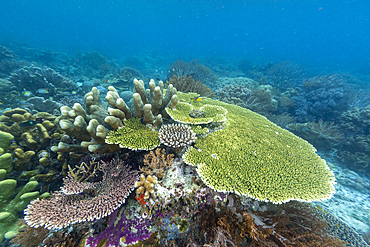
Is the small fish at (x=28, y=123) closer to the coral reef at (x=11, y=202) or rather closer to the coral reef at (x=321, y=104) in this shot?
the coral reef at (x=11, y=202)

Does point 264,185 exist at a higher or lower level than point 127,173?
higher

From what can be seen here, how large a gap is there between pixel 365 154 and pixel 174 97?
10653 millimetres

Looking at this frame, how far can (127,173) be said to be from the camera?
2.94m

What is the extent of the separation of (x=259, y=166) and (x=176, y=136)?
77.9 inches

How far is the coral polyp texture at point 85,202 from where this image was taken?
2.31m

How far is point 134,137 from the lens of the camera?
322 cm

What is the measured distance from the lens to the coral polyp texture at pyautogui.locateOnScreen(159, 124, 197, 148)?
3101mm

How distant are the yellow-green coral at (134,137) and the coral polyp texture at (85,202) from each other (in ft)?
1.62

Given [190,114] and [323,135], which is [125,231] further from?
[323,135]

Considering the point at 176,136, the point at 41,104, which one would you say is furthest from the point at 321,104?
the point at 41,104

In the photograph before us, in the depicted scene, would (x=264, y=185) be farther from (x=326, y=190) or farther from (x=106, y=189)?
(x=106, y=189)

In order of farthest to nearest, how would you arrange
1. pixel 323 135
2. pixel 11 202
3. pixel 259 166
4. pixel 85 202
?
1. pixel 323 135
2. pixel 259 166
3. pixel 11 202
4. pixel 85 202

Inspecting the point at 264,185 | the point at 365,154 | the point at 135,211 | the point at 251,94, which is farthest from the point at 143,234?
the point at 365,154

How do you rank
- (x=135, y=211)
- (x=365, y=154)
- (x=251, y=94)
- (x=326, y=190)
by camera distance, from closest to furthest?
(x=135, y=211) → (x=326, y=190) → (x=365, y=154) → (x=251, y=94)
